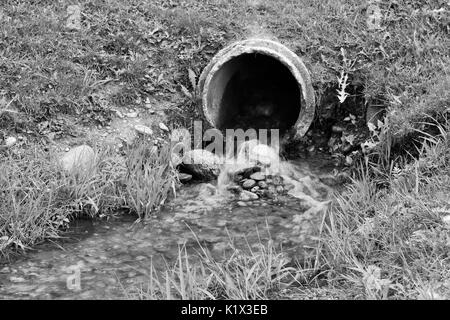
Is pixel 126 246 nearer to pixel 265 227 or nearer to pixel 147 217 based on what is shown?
pixel 147 217

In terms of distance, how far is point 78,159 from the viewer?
5.78 m

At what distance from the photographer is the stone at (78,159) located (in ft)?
18.7

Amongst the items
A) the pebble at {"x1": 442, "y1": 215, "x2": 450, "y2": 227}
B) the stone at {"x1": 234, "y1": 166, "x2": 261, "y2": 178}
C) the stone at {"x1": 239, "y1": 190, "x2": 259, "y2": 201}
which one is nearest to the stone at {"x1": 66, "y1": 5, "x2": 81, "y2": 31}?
the stone at {"x1": 234, "y1": 166, "x2": 261, "y2": 178}

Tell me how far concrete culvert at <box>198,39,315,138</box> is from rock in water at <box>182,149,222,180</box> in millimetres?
582

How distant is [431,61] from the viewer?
256 inches

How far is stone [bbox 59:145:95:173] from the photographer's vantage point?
18.7 ft

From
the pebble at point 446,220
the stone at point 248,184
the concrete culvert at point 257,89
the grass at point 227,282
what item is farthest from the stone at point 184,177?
the pebble at point 446,220

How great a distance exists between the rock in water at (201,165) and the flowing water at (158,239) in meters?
0.11

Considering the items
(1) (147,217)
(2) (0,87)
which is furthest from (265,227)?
(2) (0,87)

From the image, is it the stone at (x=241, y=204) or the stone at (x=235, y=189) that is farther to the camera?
the stone at (x=235, y=189)
